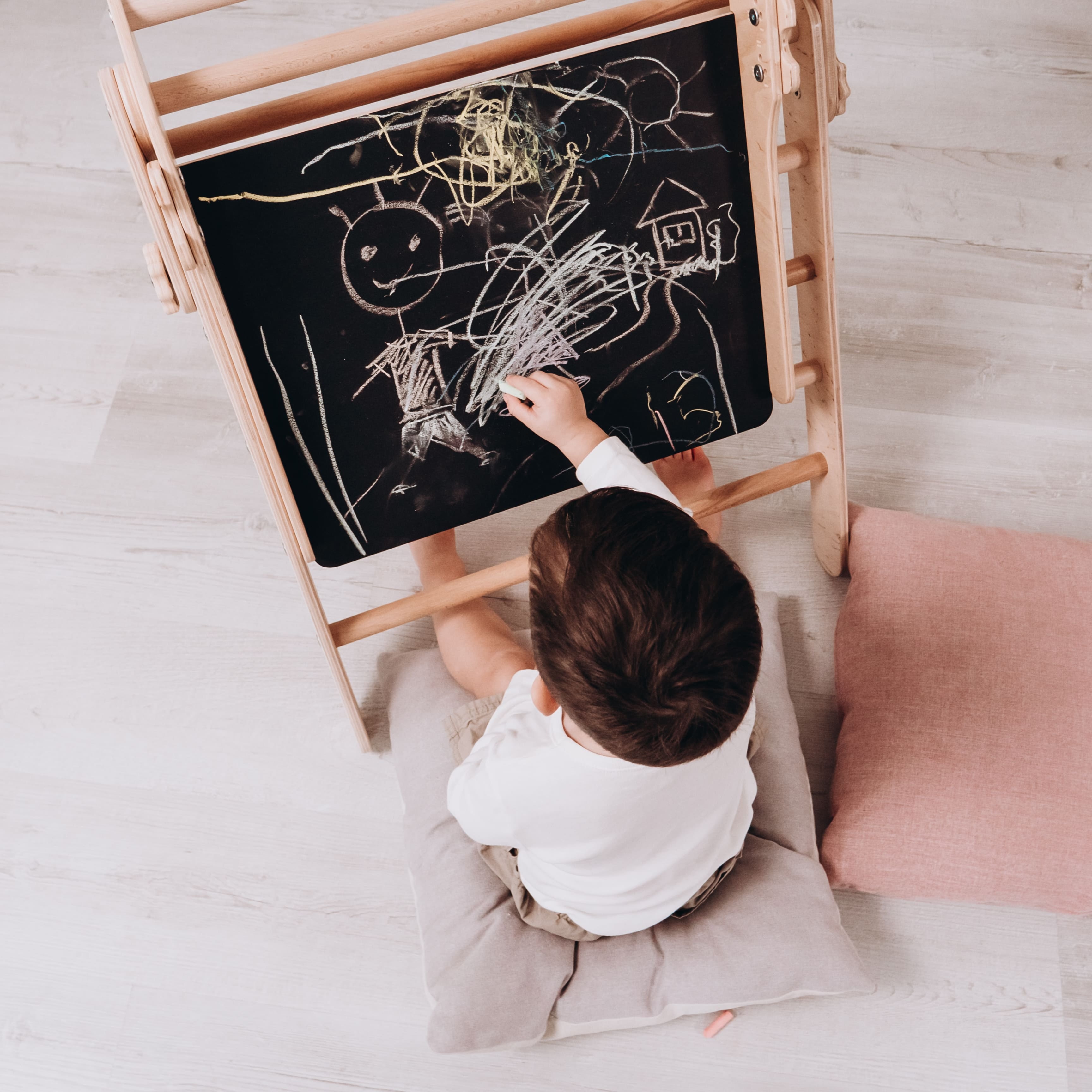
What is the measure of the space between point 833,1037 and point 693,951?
10.7 inches

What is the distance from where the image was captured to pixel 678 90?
3.18 ft

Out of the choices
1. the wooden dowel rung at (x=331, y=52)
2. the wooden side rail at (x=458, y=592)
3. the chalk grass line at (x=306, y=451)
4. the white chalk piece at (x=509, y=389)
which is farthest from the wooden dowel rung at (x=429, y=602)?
the wooden dowel rung at (x=331, y=52)

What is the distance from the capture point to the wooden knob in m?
0.82

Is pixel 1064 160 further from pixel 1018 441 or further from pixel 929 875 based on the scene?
pixel 929 875

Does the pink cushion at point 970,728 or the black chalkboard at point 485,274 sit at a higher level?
the black chalkboard at point 485,274

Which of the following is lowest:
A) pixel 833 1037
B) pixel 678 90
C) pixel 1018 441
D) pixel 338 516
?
pixel 833 1037

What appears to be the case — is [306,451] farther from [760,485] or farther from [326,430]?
[760,485]

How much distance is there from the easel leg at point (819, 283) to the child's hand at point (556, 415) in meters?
0.31

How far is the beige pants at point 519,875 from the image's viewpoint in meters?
1.09

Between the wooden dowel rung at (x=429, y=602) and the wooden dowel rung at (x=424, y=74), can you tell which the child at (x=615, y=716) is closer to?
the wooden dowel rung at (x=429, y=602)

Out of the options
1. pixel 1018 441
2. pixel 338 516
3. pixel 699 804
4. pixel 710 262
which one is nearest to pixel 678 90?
pixel 710 262

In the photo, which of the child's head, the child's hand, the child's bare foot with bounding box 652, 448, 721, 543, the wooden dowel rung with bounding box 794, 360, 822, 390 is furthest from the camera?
the child's bare foot with bounding box 652, 448, 721, 543

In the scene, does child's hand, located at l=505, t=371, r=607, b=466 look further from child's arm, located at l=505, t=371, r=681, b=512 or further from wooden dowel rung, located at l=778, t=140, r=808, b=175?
wooden dowel rung, located at l=778, t=140, r=808, b=175

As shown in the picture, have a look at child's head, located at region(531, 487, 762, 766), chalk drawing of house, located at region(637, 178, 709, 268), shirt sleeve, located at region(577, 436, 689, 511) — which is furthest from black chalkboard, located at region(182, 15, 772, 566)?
child's head, located at region(531, 487, 762, 766)
